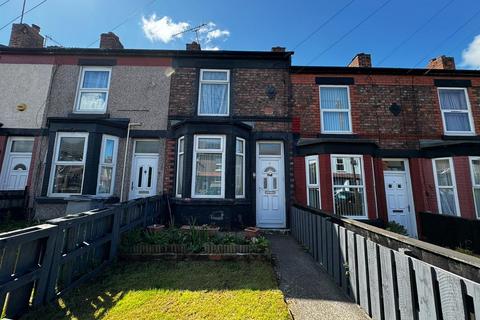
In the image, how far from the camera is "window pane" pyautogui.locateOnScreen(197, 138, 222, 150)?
286 inches

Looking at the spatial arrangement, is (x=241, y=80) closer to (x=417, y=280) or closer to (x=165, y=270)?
(x=165, y=270)

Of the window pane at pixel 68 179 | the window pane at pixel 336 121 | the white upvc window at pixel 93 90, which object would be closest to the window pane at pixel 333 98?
the window pane at pixel 336 121

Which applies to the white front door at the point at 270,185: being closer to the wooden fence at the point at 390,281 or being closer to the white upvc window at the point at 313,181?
the white upvc window at the point at 313,181

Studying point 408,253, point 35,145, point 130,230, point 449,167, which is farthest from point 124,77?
point 449,167

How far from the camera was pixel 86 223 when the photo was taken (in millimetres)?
3549

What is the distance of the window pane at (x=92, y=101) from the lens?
8398 millimetres

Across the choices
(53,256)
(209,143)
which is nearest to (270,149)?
(209,143)

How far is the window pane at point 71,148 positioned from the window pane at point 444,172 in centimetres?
1240

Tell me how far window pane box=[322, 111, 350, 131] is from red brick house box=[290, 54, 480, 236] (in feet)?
0.12

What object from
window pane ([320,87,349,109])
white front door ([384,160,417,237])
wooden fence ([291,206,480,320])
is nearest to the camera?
wooden fence ([291,206,480,320])

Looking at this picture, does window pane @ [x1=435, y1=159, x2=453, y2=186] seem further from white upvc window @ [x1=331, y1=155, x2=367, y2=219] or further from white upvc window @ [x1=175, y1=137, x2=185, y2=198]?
white upvc window @ [x1=175, y1=137, x2=185, y2=198]

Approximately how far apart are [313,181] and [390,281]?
5.41 meters

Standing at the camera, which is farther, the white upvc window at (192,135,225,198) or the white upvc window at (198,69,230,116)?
the white upvc window at (198,69,230,116)

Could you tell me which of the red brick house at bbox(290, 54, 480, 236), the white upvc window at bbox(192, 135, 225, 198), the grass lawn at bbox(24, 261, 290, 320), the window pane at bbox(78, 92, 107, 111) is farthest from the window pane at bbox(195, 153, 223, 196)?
the window pane at bbox(78, 92, 107, 111)
